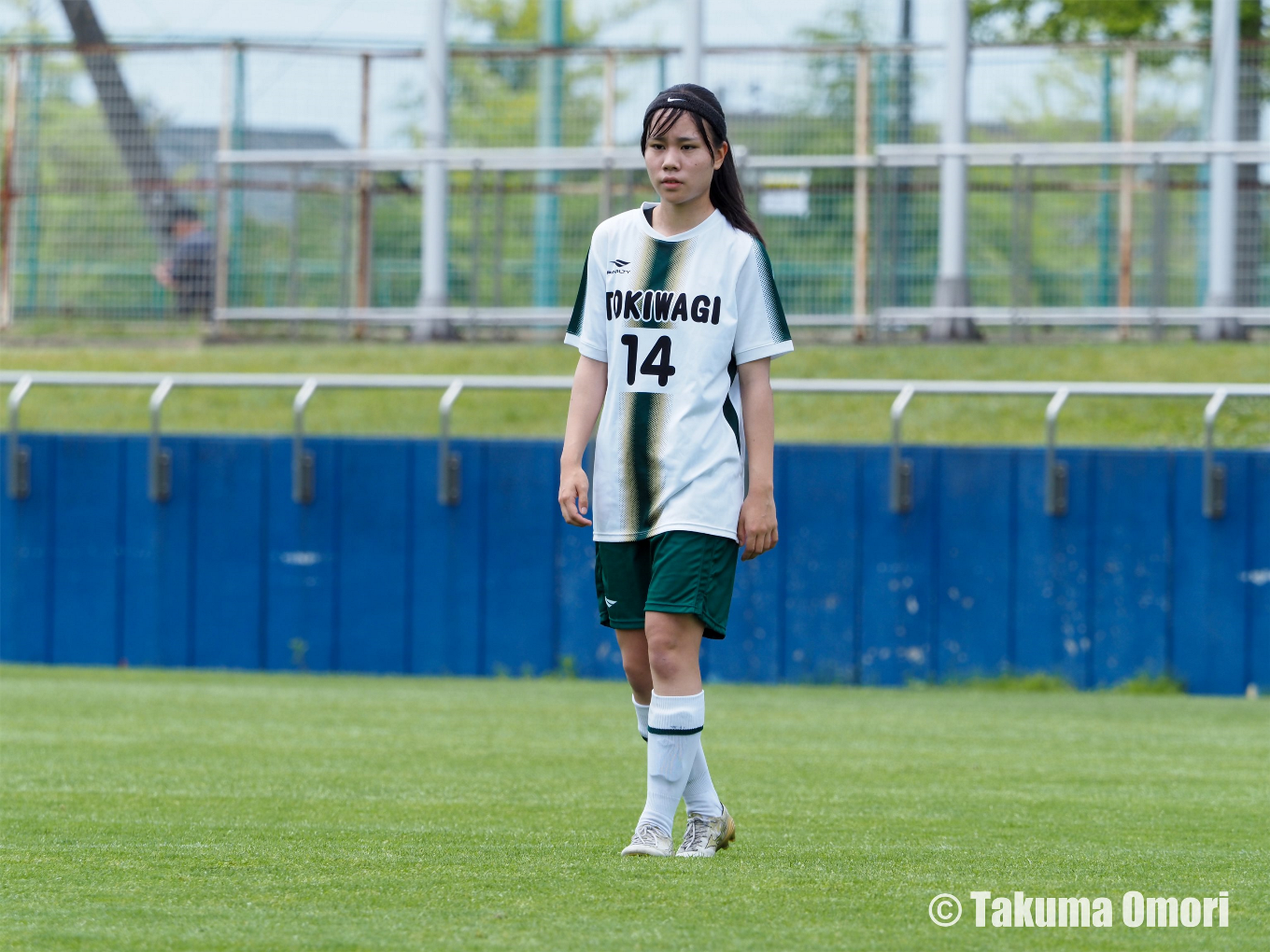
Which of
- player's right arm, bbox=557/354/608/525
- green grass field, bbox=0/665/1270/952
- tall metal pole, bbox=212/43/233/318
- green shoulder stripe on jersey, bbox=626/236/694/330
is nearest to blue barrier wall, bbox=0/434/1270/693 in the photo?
green grass field, bbox=0/665/1270/952

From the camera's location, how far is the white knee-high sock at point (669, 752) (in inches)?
177

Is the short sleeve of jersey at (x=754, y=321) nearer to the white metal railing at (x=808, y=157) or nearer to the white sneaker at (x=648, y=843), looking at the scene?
the white sneaker at (x=648, y=843)

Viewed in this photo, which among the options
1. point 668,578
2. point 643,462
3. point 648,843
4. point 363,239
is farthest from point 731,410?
point 363,239

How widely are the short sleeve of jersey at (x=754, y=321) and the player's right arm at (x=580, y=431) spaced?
1.26 ft

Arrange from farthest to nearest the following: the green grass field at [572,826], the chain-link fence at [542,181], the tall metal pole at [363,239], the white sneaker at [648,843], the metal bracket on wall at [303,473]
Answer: the tall metal pole at [363,239] < the chain-link fence at [542,181] < the metal bracket on wall at [303,473] < the white sneaker at [648,843] < the green grass field at [572,826]

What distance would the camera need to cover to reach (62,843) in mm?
4609

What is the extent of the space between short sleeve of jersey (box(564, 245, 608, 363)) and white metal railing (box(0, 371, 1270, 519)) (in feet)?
23.6

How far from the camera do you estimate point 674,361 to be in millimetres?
4570

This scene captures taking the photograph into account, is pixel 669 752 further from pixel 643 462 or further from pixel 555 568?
pixel 555 568

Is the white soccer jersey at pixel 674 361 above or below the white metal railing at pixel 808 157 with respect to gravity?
below

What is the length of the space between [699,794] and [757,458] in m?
0.88

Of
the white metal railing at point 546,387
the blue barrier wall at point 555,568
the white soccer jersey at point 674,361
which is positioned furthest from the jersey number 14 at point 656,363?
the blue barrier wall at point 555,568

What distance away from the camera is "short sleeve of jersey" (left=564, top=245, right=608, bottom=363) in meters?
4.72

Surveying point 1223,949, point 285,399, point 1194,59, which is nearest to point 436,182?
point 285,399
